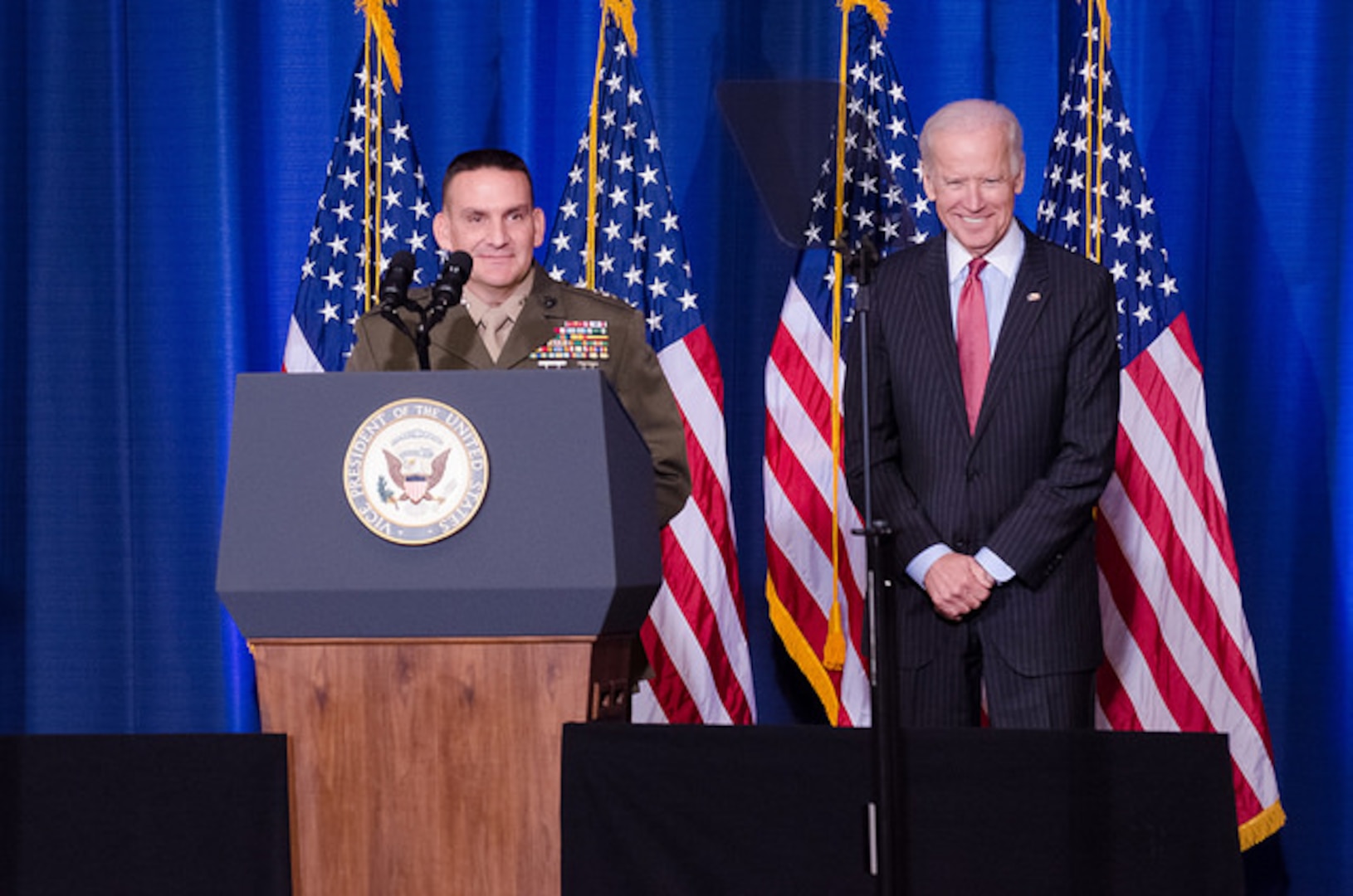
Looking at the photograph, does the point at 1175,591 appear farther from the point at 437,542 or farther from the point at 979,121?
the point at 437,542

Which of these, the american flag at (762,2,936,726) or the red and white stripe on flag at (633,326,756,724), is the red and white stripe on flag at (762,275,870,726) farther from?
the red and white stripe on flag at (633,326,756,724)

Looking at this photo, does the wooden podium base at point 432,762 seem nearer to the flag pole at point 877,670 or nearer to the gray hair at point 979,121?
the flag pole at point 877,670

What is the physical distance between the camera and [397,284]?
92.6 inches

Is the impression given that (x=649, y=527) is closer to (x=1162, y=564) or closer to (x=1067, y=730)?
(x=1067, y=730)

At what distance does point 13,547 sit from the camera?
15.0 ft

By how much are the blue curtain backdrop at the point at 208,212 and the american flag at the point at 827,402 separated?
0.25 metres

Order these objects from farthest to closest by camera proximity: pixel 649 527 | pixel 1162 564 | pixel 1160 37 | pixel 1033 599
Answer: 1. pixel 1160 37
2. pixel 1162 564
3. pixel 1033 599
4. pixel 649 527

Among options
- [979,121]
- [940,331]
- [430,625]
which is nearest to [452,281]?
[430,625]

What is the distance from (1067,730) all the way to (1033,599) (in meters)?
0.59

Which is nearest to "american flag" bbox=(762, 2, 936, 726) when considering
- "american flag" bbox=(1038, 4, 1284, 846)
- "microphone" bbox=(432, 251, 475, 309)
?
"american flag" bbox=(1038, 4, 1284, 846)

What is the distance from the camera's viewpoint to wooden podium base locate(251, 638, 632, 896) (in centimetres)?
222

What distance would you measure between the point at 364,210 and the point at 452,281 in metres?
2.09

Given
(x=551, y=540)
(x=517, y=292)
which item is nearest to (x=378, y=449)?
(x=551, y=540)

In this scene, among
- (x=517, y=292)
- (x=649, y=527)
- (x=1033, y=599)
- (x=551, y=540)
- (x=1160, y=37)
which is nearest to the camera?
(x=551, y=540)
